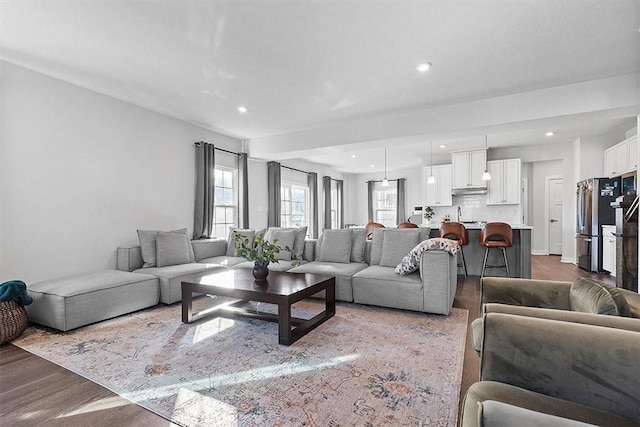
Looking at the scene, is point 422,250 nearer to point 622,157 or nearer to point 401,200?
point 622,157

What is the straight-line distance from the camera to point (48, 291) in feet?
9.78

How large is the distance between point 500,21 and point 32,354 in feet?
14.9

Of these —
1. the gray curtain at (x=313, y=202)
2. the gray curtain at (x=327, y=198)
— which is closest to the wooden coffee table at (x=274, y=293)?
the gray curtain at (x=313, y=202)

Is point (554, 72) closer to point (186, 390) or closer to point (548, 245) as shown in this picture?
point (186, 390)

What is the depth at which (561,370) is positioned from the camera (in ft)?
3.75

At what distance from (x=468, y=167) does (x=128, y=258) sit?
6.90m

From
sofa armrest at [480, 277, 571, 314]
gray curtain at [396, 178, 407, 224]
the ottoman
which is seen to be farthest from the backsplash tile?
the ottoman

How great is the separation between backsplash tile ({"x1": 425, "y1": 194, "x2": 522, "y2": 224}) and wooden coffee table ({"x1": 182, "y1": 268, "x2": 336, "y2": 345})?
572 cm

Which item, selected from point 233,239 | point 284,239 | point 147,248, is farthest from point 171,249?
point 284,239

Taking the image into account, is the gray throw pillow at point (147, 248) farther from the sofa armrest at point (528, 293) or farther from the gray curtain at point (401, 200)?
the gray curtain at point (401, 200)

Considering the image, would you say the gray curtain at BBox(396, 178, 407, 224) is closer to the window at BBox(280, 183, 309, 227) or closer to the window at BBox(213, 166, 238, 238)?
the window at BBox(280, 183, 309, 227)

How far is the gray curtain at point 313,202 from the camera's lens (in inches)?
345

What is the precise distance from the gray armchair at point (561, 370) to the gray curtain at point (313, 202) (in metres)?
7.53

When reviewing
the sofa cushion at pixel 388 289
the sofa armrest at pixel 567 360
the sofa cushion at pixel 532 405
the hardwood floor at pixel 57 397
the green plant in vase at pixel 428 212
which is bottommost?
the hardwood floor at pixel 57 397
